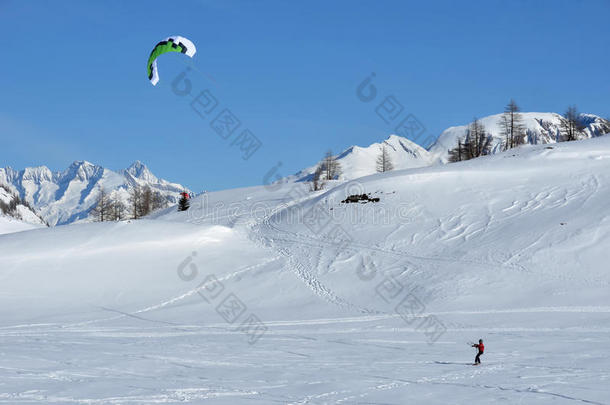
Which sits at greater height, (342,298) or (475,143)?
(475,143)

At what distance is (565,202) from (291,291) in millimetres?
21804

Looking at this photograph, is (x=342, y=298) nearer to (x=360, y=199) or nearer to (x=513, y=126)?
(x=360, y=199)

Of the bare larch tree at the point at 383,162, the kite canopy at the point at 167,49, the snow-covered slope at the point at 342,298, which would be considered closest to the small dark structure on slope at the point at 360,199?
the snow-covered slope at the point at 342,298

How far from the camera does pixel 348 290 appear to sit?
30.9 meters

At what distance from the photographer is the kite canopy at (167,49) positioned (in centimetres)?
3644

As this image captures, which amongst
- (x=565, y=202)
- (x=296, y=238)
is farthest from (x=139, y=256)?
(x=565, y=202)

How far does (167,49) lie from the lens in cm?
3747

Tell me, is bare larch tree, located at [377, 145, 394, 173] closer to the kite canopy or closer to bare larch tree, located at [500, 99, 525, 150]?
bare larch tree, located at [500, 99, 525, 150]

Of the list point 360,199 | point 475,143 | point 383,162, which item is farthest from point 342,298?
point 475,143

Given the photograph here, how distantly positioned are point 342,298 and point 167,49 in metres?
20.8

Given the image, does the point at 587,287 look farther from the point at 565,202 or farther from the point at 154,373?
the point at 154,373

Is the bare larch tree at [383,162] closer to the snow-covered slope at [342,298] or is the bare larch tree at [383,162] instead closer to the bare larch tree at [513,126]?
the bare larch tree at [513,126]

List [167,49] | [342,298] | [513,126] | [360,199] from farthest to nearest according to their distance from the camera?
[513,126] < [360,199] < [167,49] < [342,298]

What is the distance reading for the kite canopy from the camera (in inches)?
Answer: 1435
